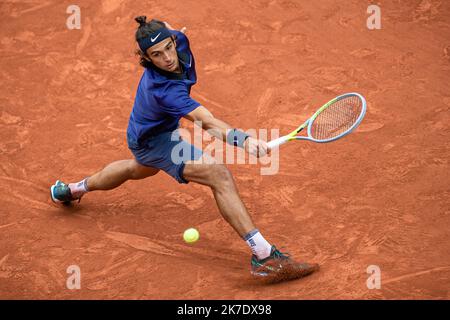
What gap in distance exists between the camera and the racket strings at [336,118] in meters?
5.46

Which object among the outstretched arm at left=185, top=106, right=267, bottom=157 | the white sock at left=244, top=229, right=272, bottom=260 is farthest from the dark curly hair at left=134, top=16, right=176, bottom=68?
the white sock at left=244, top=229, right=272, bottom=260

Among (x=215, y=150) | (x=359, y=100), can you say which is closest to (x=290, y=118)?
(x=215, y=150)

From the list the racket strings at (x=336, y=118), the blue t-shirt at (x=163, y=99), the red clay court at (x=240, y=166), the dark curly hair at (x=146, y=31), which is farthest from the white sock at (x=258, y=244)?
the dark curly hair at (x=146, y=31)

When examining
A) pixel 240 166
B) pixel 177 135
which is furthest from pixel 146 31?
pixel 240 166

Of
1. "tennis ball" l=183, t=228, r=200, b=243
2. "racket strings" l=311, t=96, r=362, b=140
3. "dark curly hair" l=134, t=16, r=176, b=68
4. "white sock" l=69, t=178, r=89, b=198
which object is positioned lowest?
"tennis ball" l=183, t=228, r=200, b=243

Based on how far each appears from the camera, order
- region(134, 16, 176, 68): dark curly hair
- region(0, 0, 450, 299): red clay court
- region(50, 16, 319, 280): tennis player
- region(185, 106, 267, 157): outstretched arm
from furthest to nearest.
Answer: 1. region(0, 0, 450, 299): red clay court
2. region(134, 16, 176, 68): dark curly hair
3. region(50, 16, 319, 280): tennis player
4. region(185, 106, 267, 157): outstretched arm

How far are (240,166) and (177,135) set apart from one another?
1.27 meters

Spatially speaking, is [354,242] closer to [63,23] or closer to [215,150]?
[215,150]

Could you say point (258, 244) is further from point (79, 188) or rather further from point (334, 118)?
point (79, 188)

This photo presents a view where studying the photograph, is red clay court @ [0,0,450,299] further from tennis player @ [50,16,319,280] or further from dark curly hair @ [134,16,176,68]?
dark curly hair @ [134,16,176,68]

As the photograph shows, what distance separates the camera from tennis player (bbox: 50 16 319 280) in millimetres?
5090

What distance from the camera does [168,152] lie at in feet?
18.1

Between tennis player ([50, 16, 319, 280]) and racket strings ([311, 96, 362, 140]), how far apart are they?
74 cm

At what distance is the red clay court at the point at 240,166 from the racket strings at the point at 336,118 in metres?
0.82
